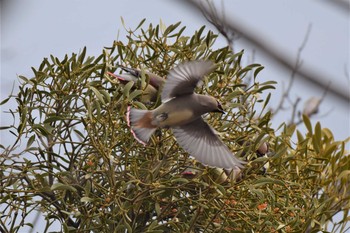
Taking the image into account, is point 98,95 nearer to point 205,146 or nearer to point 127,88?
point 127,88

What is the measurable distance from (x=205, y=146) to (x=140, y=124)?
0.17 meters

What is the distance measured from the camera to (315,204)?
179 cm

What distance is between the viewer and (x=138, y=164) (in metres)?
1.72

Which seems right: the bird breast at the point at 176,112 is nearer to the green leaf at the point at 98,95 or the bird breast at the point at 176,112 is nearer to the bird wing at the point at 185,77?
the bird wing at the point at 185,77

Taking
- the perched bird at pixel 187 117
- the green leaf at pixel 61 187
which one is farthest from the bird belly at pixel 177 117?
the green leaf at pixel 61 187

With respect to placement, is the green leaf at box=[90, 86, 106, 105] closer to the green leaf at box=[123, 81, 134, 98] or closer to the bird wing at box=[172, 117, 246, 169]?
the green leaf at box=[123, 81, 134, 98]

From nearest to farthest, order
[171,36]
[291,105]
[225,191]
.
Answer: [225,191]
[171,36]
[291,105]

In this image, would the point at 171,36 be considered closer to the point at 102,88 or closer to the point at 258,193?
the point at 102,88

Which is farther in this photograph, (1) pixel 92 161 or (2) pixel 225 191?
(1) pixel 92 161

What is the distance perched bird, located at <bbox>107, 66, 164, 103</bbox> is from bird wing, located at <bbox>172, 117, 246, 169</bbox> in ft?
0.36

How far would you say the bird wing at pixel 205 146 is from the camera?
5.17ft

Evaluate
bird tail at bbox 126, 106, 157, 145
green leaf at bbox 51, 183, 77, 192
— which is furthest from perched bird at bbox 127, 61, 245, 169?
green leaf at bbox 51, 183, 77, 192

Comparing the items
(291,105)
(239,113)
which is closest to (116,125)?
(239,113)

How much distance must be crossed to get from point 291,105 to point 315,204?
2037 millimetres
